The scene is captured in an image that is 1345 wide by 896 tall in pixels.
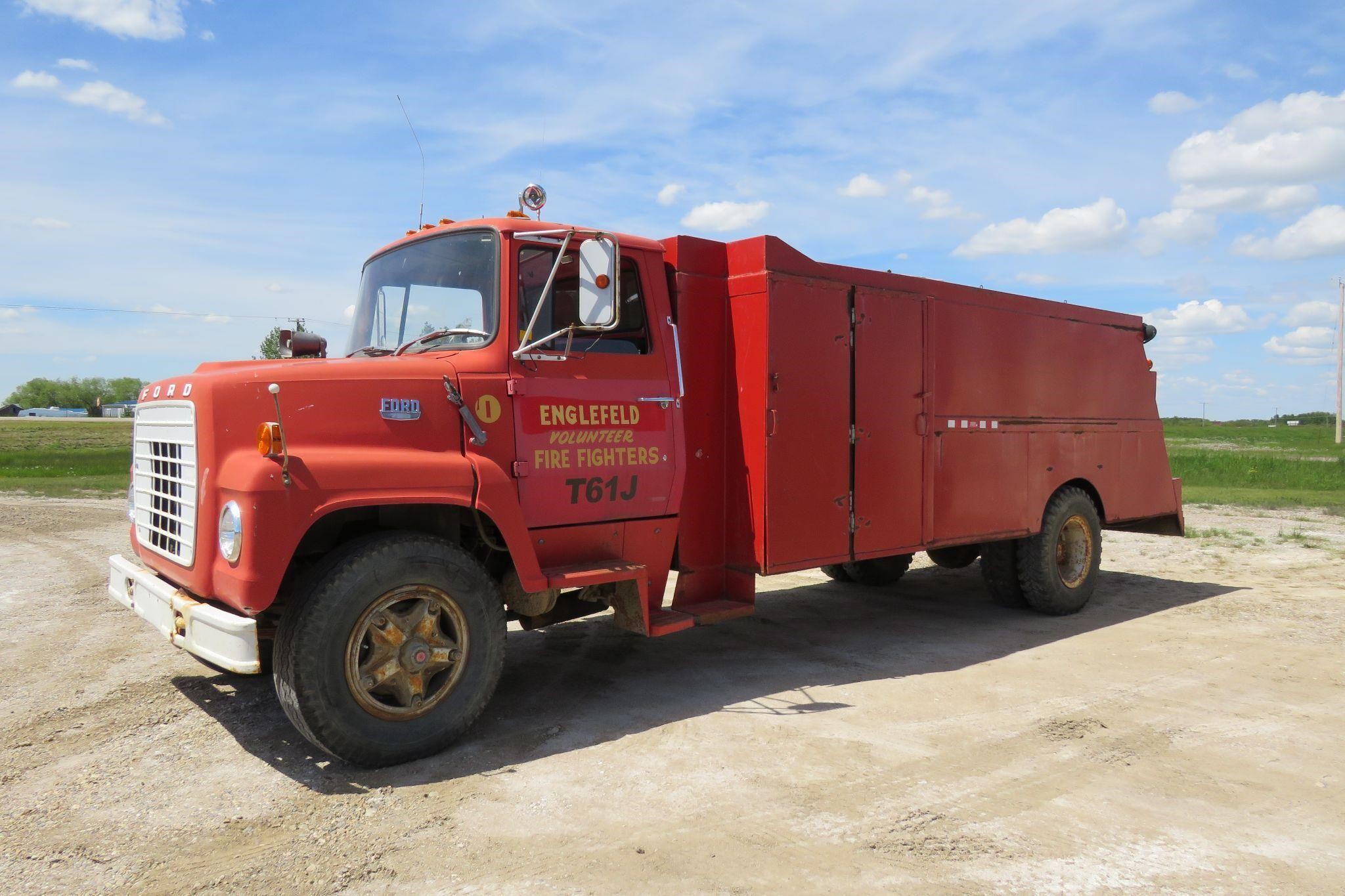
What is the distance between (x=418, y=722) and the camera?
4.51 metres

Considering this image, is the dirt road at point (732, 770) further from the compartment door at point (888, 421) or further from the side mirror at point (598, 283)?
the side mirror at point (598, 283)

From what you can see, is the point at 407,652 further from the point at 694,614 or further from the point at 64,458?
the point at 64,458

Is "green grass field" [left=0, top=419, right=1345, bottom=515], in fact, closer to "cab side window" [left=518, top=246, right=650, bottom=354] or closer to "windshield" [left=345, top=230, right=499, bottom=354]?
"windshield" [left=345, top=230, right=499, bottom=354]

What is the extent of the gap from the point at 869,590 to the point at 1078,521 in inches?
84.3

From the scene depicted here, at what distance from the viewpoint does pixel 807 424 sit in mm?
6281

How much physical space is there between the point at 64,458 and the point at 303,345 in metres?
36.2

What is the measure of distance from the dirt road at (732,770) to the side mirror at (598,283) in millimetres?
2225

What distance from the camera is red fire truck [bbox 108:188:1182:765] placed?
4238 mm

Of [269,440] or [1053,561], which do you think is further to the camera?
[1053,561]

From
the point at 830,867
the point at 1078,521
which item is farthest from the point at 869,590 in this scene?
the point at 830,867

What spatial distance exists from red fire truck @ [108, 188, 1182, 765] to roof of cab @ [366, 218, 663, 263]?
0.03 meters

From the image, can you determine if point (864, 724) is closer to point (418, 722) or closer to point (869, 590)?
point (418, 722)

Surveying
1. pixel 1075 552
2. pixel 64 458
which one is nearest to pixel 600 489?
pixel 1075 552

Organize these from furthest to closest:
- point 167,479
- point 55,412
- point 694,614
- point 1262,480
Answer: point 55,412 < point 1262,480 < point 694,614 < point 167,479
